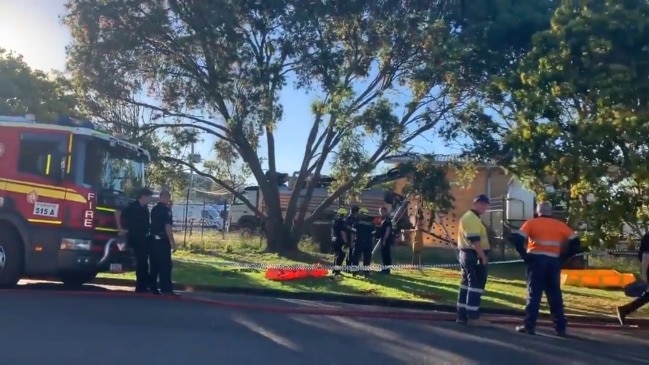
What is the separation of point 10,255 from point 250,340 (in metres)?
5.21

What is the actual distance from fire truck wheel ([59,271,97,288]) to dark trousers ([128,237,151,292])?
34.3 inches

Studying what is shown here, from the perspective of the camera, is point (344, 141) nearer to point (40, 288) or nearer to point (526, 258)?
point (40, 288)

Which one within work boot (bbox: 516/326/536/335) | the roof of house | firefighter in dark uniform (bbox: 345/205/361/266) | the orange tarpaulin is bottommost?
work boot (bbox: 516/326/536/335)

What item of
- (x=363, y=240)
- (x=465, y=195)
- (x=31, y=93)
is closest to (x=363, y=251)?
(x=363, y=240)

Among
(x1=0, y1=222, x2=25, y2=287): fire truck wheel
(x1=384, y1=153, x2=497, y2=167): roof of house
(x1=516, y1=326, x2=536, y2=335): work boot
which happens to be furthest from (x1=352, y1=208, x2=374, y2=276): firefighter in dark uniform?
(x1=0, y1=222, x2=25, y2=287): fire truck wheel

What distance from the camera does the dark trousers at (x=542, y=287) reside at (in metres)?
10.1

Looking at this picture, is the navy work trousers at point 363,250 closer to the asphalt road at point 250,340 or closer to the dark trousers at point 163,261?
the dark trousers at point 163,261

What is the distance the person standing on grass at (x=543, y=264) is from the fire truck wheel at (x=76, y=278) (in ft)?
22.9

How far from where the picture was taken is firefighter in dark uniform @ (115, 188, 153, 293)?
12797 millimetres

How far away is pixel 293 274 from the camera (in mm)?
15711

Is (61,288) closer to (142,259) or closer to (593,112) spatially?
(142,259)

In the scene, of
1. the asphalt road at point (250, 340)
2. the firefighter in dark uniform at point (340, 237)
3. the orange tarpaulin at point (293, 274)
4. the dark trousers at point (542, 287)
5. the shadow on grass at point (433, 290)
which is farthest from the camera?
the firefighter in dark uniform at point (340, 237)

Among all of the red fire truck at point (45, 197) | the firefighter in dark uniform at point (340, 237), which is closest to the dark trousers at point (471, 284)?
the red fire truck at point (45, 197)

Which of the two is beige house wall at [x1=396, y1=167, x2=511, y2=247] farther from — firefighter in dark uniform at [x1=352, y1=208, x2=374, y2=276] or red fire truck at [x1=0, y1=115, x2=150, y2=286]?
red fire truck at [x1=0, y1=115, x2=150, y2=286]
